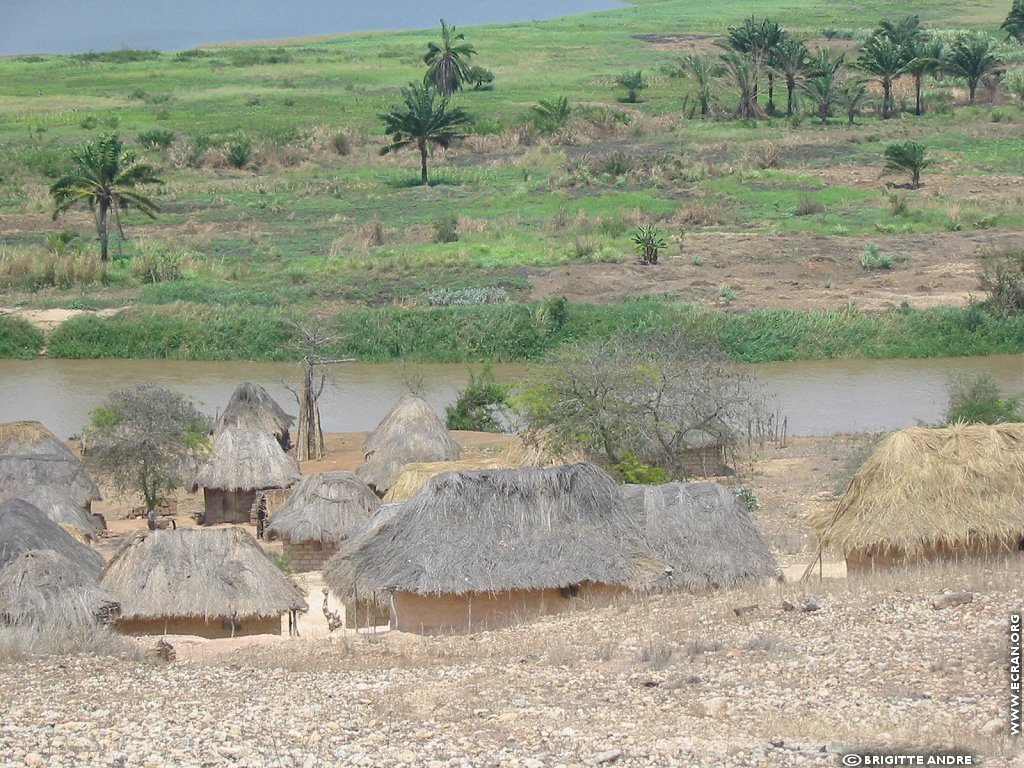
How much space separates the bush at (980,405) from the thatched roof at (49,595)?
14.0m

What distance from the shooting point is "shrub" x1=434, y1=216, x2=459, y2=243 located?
155 feet

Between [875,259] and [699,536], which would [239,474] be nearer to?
[699,536]

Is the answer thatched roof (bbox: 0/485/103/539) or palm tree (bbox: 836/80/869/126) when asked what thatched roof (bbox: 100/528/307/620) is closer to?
thatched roof (bbox: 0/485/103/539)

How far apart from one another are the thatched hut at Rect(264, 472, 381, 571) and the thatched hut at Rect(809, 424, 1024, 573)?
25.2ft

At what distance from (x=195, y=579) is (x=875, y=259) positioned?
2896 cm

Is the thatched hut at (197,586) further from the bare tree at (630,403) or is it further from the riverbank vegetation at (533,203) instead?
the riverbank vegetation at (533,203)

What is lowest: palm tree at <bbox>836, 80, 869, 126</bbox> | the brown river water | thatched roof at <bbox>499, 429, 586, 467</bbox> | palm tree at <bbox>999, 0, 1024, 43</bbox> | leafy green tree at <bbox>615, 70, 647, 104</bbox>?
the brown river water

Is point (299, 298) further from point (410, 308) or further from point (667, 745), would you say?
point (667, 745)

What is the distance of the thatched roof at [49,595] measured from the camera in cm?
1602

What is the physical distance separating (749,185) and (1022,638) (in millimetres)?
43784

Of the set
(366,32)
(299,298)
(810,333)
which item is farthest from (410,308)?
(366,32)

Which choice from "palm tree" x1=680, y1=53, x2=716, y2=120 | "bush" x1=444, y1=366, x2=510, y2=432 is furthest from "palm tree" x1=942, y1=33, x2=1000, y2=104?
"bush" x1=444, y1=366, x2=510, y2=432

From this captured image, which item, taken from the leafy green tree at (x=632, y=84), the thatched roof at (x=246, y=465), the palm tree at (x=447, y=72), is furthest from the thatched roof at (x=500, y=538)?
the palm tree at (x=447, y=72)

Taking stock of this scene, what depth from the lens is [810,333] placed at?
124ft
